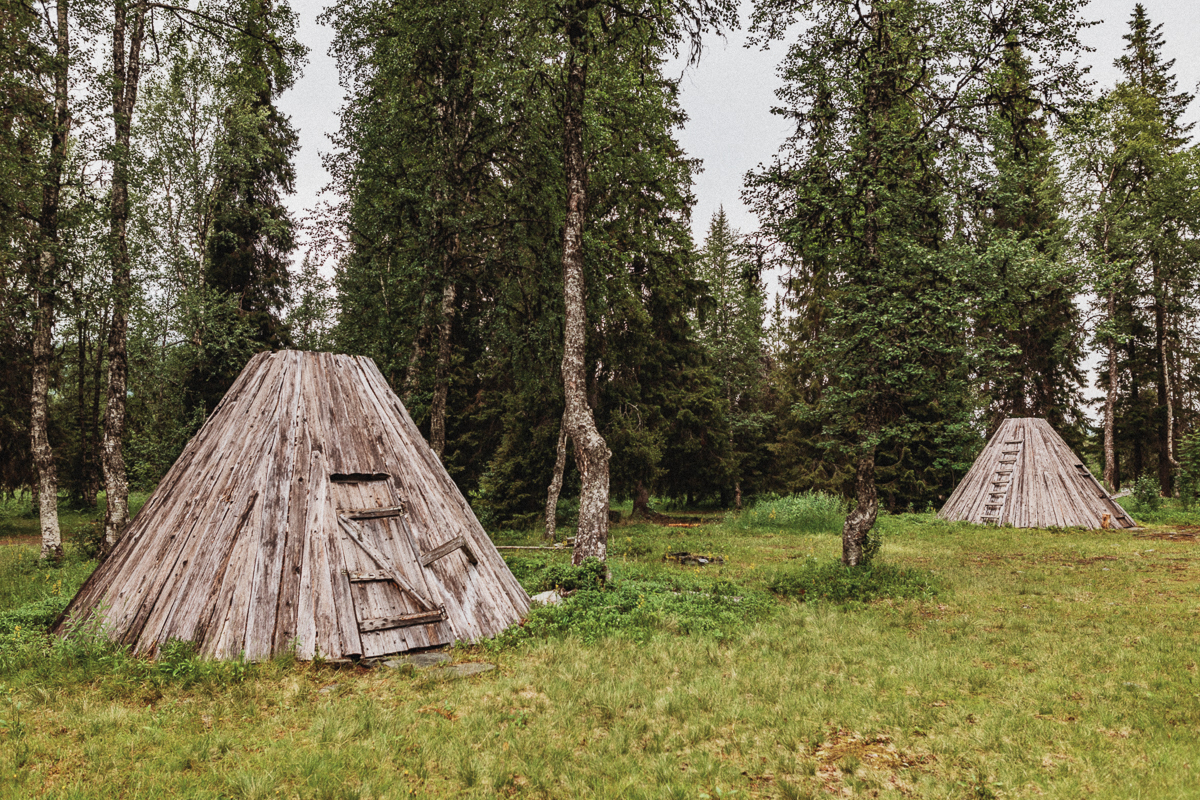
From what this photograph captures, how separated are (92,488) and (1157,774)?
95.2ft

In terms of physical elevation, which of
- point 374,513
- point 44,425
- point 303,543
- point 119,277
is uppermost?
point 119,277

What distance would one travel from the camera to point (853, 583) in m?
9.31

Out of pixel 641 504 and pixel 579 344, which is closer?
pixel 579 344

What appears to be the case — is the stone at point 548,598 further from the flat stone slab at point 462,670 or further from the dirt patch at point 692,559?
the dirt patch at point 692,559

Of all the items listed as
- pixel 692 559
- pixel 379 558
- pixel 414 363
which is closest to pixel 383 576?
pixel 379 558

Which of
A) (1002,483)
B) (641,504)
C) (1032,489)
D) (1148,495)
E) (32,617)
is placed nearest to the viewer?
(32,617)

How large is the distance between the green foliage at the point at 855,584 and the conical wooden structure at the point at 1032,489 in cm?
997

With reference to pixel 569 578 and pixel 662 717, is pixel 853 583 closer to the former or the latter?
pixel 569 578

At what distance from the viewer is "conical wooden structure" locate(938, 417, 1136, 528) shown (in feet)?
56.6

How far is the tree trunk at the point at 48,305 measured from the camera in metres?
11.9

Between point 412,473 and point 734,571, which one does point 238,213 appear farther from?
point 734,571

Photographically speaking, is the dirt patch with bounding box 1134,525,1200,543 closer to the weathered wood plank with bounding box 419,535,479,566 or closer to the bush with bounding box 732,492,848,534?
the bush with bounding box 732,492,848,534

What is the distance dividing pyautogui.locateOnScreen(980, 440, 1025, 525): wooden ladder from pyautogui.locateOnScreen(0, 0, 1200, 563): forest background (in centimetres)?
319

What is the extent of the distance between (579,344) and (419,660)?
547 cm
